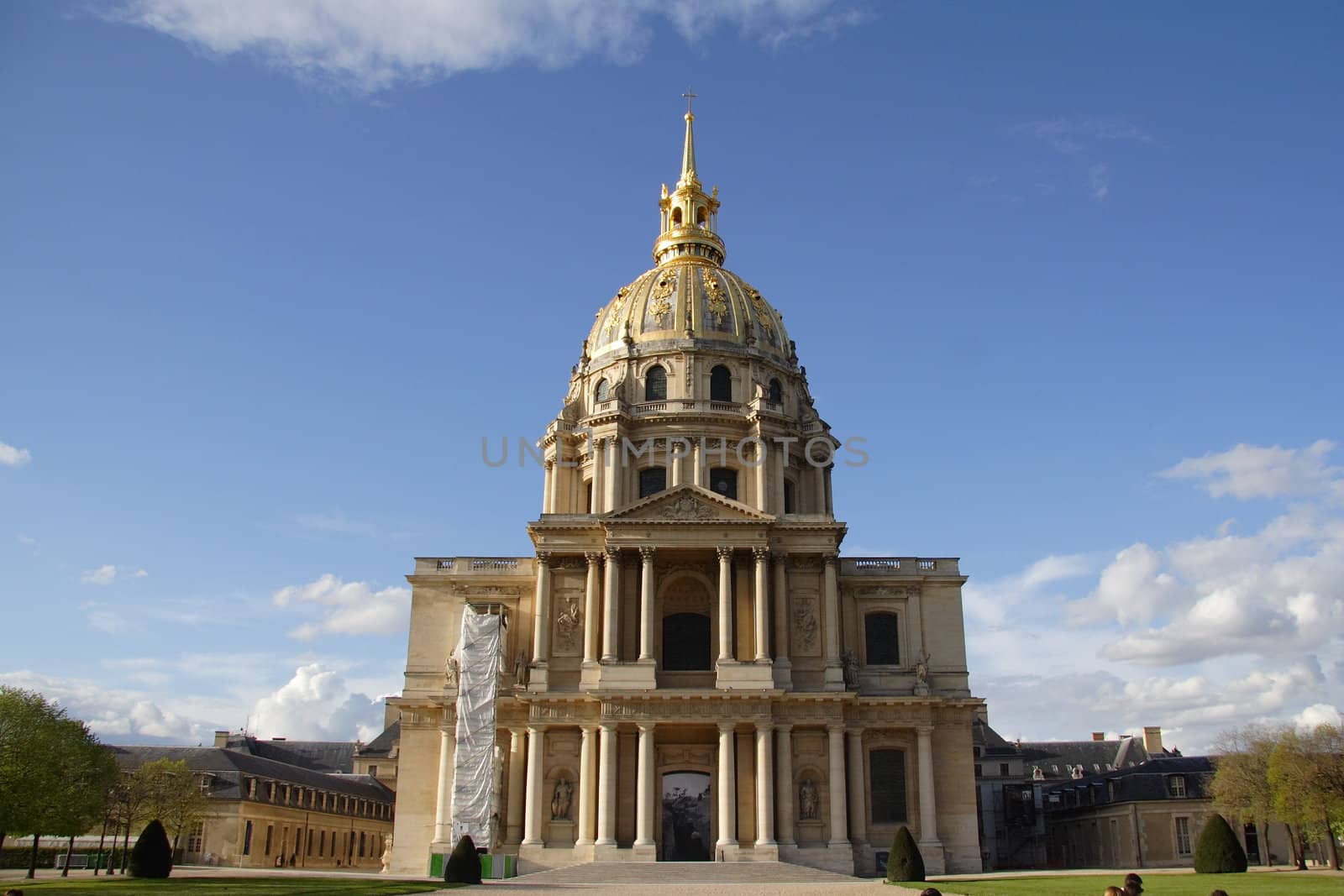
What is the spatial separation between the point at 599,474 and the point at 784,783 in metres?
18.6

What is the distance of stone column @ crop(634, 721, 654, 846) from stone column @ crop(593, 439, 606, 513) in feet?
44.4

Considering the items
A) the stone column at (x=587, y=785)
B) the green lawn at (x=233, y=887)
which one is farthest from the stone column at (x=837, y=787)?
the green lawn at (x=233, y=887)

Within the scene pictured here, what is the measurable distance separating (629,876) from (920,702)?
48.4 feet

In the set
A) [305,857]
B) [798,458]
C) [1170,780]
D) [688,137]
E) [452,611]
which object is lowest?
[305,857]

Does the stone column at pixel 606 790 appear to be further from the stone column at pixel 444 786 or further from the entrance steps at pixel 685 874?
the stone column at pixel 444 786

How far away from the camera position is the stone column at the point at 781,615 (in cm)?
4959

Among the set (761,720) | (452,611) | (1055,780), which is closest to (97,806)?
(452,611)

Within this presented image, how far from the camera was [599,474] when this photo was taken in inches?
2331

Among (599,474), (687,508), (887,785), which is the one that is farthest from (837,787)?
(599,474)

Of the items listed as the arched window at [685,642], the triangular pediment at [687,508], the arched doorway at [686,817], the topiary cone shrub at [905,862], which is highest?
the triangular pediment at [687,508]

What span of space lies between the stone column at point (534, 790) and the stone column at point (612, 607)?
3.99 meters

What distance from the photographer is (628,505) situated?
4991 cm

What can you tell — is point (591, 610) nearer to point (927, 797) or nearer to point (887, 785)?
point (887, 785)

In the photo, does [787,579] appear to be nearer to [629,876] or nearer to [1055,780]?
[629,876]
